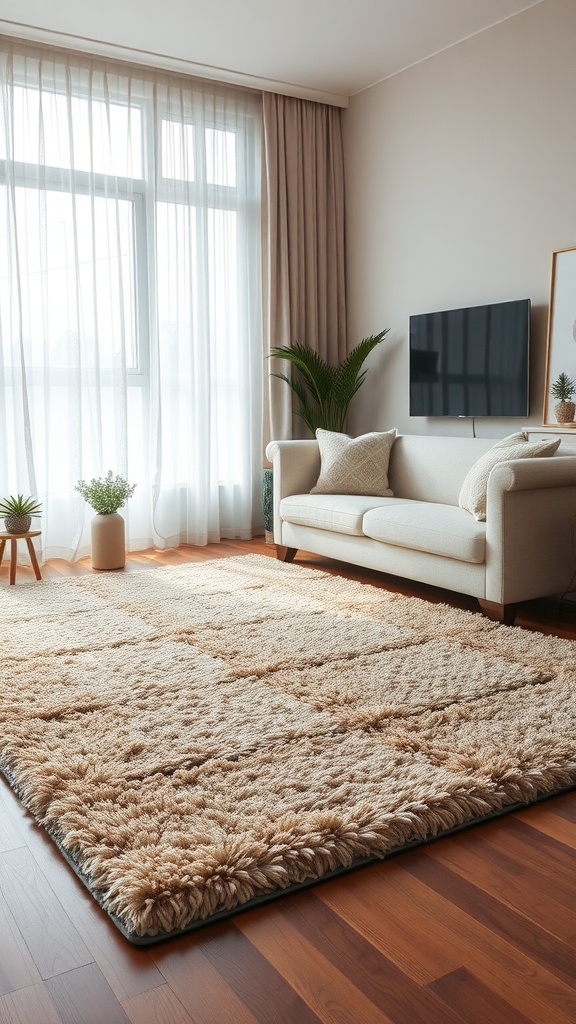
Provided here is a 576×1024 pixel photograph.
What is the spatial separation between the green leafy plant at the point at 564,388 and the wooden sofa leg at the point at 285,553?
5.38 ft

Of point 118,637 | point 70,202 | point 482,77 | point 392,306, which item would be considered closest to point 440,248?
point 392,306

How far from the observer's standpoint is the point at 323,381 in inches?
220

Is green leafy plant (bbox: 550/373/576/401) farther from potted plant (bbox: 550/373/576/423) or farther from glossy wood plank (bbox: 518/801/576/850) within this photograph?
glossy wood plank (bbox: 518/801/576/850)

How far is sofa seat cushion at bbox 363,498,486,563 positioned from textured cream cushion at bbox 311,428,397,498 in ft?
1.47

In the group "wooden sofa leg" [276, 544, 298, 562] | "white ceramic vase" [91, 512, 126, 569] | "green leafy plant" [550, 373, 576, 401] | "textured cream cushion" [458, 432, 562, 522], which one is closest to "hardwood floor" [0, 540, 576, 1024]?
"textured cream cushion" [458, 432, 562, 522]

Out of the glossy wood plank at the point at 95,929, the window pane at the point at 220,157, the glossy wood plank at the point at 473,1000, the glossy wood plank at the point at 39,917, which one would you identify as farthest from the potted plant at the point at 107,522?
the glossy wood plank at the point at 473,1000

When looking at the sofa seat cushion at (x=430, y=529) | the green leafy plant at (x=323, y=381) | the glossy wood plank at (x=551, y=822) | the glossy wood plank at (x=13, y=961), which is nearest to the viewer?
the glossy wood plank at (x=13, y=961)

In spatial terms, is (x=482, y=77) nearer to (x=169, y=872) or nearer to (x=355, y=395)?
(x=355, y=395)

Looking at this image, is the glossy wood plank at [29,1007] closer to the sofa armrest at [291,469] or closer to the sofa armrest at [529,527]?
the sofa armrest at [529,527]

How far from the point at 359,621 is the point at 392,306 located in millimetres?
2743

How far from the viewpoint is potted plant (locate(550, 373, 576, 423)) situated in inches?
159

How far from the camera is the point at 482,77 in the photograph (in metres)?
4.65

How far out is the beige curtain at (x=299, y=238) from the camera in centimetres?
553

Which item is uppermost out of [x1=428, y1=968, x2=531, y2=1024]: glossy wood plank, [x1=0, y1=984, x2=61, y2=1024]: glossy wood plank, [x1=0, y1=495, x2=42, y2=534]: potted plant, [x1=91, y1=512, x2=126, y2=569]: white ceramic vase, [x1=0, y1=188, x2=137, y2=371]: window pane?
[x1=0, y1=188, x2=137, y2=371]: window pane
